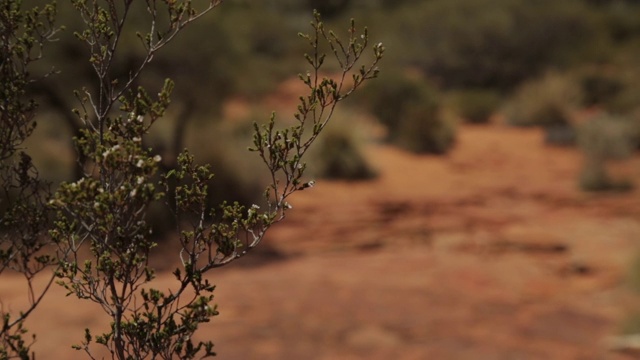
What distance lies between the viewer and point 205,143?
11828 mm

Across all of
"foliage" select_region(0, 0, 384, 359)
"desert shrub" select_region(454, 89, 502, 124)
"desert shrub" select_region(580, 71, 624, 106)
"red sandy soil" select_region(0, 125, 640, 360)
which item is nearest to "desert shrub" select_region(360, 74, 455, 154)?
"red sandy soil" select_region(0, 125, 640, 360)

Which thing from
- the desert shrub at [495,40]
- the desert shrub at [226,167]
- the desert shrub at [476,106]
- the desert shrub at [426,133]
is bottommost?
the desert shrub at [226,167]

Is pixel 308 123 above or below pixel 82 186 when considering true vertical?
above

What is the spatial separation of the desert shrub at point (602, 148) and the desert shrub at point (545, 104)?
3063 mm

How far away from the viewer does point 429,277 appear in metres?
8.49

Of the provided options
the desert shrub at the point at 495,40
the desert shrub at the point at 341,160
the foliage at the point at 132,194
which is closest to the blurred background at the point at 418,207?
the desert shrub at the point at 341,160

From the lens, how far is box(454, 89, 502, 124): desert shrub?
831 inches

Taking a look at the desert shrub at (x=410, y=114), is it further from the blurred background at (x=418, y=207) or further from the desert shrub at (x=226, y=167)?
the desert shrub at (x=226, y=167)

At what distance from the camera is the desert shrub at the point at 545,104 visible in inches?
774

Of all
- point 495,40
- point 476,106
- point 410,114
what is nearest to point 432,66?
point 495,40

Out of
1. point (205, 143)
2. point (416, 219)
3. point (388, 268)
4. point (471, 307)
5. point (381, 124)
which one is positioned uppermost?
point (381, 124)

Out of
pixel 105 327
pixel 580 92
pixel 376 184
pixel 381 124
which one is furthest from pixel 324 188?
pixel 580 92

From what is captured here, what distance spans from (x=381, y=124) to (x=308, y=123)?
3.00 m

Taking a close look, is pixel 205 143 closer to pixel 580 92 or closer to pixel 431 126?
pixel 431 126
